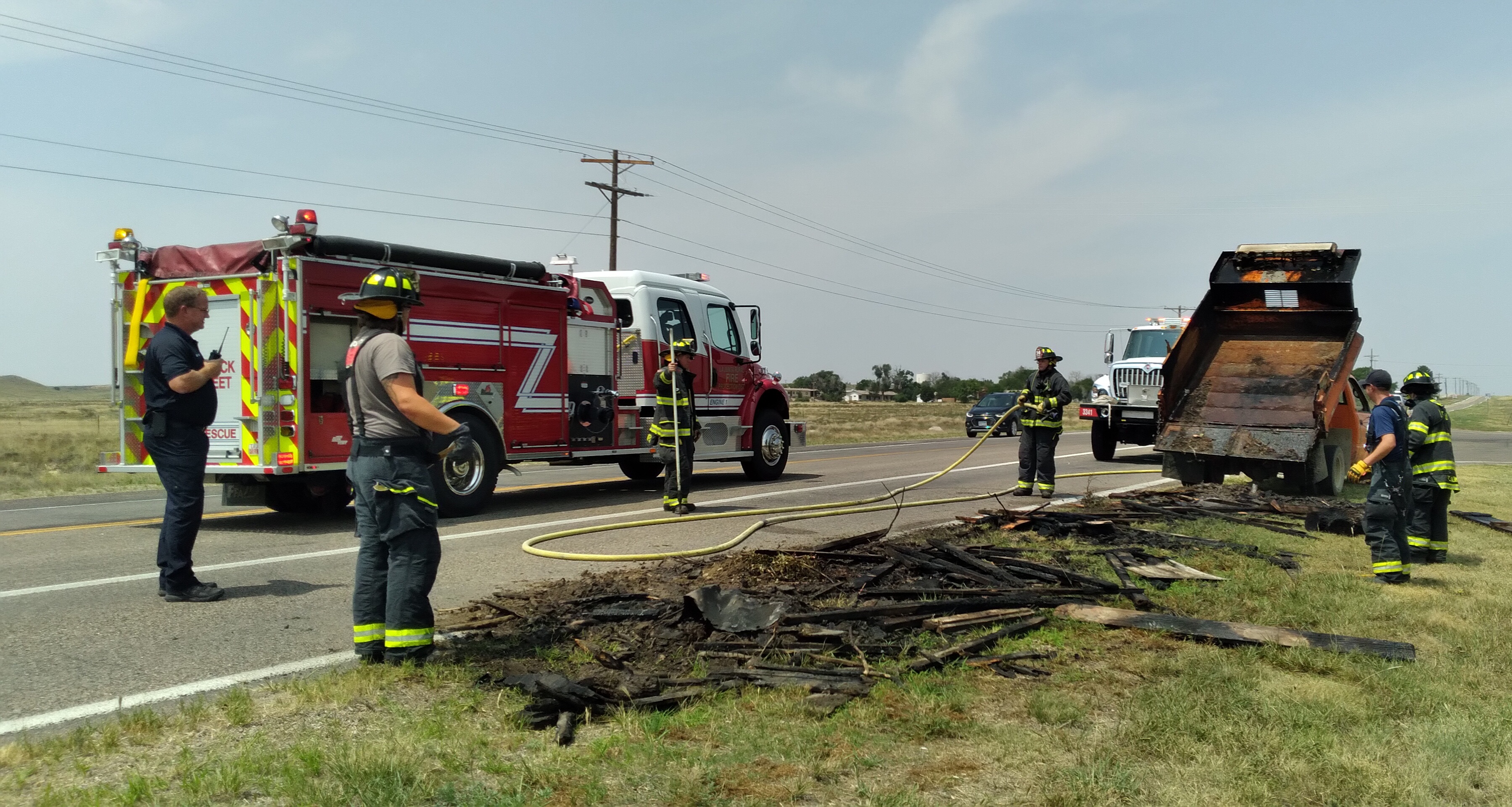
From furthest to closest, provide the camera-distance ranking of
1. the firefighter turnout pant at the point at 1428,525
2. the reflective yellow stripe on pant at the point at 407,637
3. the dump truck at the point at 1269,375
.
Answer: the dump truck at the point at 1269,375 → the firefighter turnout pant at the point at 1428,525 → the reflective yellow stripe on pant at the point at 407,637

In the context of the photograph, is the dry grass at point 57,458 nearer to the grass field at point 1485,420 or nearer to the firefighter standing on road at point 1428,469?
the firefighter standing on road at point 1428,469

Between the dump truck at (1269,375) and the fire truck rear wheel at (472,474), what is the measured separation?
7.52 m

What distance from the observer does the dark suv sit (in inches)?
1254

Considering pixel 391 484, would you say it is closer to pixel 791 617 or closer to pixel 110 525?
pixel 791 617

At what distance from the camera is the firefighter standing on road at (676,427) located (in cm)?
1059

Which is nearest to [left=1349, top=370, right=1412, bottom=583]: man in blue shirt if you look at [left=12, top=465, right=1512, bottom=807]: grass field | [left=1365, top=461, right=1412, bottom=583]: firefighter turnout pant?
[left=1365, top=461, right=1412, bottom=583]: firefighter turnout pant

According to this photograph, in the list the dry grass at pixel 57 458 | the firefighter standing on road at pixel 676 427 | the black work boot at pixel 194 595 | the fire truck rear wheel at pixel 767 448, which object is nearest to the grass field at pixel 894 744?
the black work boot at pixel 194 595

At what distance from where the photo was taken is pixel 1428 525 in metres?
7.67

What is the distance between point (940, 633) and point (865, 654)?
23.4 inches

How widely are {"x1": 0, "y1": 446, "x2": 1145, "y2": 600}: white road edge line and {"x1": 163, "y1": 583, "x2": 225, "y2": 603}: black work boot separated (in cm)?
85

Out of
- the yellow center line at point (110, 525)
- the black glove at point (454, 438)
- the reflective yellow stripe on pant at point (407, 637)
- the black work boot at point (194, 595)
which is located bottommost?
the yellow center line at point (110, 525)

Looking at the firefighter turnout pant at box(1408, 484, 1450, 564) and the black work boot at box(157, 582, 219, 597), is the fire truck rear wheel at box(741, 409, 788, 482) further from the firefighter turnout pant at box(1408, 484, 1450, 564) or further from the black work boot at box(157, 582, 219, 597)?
the black work boot at box(157, 582, 219, 597)

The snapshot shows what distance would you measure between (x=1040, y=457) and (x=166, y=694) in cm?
957

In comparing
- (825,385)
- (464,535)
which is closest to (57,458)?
(464,535)
